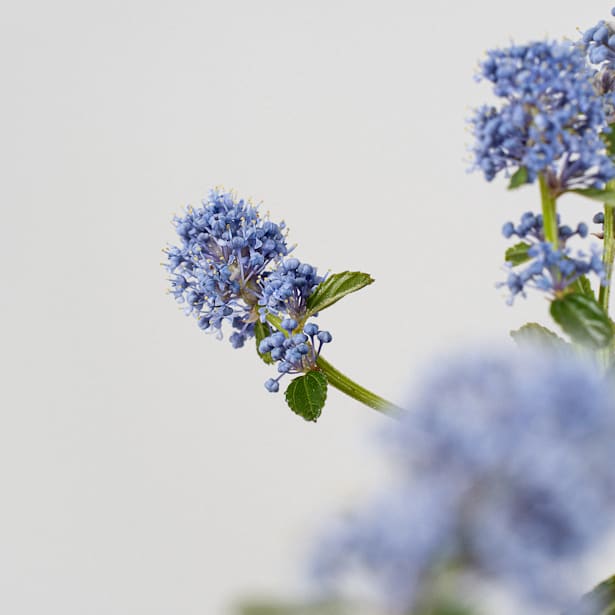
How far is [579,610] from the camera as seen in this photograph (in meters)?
0.44

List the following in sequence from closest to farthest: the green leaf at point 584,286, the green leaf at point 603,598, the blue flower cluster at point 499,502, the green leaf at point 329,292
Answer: the blue flower cluster at point 499,502, the green leaf at point 603,598, the green leaf at point 584,286, the green leaf at point 329,292

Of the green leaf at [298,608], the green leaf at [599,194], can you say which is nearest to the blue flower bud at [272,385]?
the green leaf at [599,194]

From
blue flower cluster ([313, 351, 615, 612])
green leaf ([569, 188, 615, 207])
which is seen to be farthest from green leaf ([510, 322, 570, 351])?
blue flower cluster ([313, 351, 615, 612])

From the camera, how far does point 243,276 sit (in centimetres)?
88

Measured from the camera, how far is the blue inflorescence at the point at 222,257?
2.83ft

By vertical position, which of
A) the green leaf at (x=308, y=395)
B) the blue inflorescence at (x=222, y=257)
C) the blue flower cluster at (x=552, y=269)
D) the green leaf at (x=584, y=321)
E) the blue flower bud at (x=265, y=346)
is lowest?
the green leaf at (x=584, y=321)

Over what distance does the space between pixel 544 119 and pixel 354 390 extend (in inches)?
12.3

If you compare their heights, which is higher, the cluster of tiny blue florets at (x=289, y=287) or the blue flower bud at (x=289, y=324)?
the cluster of tiny blue florets at (x=289, y=287)

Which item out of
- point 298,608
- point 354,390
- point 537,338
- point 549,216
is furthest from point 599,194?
point 298,608

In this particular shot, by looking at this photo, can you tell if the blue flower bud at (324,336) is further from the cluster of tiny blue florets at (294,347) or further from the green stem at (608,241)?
the green stem at (608,241)

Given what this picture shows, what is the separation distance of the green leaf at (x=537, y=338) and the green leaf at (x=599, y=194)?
153mm

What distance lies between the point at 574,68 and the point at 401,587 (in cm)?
46

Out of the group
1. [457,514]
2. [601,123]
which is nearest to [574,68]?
[601,123]

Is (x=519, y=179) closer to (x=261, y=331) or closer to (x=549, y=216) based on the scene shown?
(x=549, y=216)
